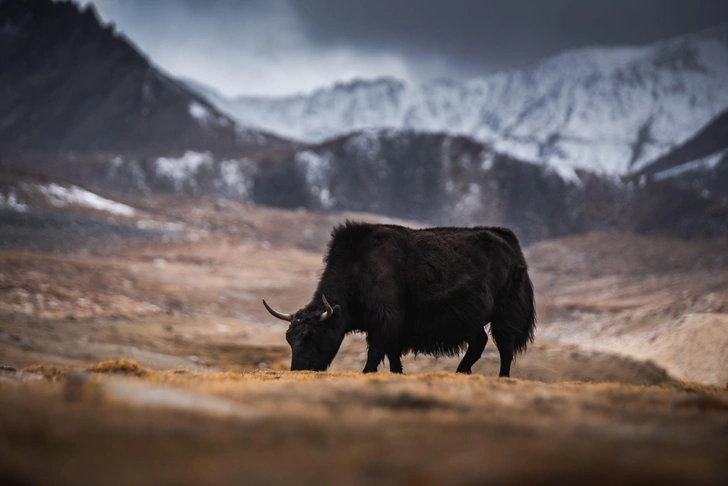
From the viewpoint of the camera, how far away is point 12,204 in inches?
1834

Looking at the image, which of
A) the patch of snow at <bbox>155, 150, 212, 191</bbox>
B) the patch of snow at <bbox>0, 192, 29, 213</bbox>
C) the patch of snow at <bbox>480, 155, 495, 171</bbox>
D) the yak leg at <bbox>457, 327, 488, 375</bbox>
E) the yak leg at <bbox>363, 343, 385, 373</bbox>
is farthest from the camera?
the patch of snow at <bbox>480, 155, 495, 171</bbox>

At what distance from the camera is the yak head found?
28.7ft

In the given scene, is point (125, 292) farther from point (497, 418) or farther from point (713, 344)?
point (497, 418)

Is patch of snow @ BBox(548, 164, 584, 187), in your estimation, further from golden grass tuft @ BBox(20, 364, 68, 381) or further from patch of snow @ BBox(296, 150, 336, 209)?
golden grass tuft @ BBox(20, 364, 68, 381)

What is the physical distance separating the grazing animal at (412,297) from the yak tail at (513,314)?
15 millimetres

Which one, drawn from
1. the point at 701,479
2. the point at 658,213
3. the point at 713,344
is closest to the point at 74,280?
the point at 713,344

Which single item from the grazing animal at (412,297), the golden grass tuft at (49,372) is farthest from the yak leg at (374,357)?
the golden grass tuft at (49,372)

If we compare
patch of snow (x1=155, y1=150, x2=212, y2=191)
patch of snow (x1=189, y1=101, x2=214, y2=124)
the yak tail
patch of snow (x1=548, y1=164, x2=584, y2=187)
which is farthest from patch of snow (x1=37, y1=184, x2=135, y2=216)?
patch of snow (x1=548, y1=164, x2=584, y2=187)

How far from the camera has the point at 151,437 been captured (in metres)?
2.99

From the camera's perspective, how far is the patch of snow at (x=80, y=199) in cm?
5230

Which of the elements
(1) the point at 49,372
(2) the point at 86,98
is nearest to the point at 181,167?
(2) the point at 86,98

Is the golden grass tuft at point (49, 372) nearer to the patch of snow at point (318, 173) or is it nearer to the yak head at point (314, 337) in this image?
the yak head at point (314, 337)

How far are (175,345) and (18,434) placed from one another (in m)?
19.8

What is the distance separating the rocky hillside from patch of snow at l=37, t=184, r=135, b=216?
157 ft
